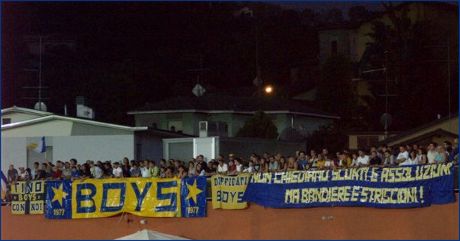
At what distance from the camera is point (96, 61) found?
51875 millimetres

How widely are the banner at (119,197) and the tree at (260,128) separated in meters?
10.8

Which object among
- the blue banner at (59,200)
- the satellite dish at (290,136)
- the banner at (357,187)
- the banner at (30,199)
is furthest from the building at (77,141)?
the banner at (357,187)

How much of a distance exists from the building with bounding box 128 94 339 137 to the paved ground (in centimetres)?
1332

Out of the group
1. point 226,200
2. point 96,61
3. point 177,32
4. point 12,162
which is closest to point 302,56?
point 177,32

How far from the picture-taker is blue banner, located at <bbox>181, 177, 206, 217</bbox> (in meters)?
23.3

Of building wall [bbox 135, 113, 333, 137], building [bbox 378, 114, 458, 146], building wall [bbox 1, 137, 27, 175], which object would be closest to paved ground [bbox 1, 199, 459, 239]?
building wall [bbox 1, 137, 27, 175]

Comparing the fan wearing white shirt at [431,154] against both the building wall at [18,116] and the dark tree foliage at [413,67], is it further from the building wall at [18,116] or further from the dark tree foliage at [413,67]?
the dark tree foliage at [413,67]

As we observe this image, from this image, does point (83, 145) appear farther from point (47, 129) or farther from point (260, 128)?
point (260, 128)

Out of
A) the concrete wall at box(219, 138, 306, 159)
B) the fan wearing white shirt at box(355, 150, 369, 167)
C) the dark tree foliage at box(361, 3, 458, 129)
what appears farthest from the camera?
the dark tree foliage at box(361, 3, 458, 129)

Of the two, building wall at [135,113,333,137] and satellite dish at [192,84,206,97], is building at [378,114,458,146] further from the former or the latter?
satellite dish at [192,84,206,97]

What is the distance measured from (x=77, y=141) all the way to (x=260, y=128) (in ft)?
25.3

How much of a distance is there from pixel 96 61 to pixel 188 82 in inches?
226

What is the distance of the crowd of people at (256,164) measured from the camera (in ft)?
69.4

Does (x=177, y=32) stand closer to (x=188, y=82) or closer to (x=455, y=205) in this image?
(x=188, y=82)
